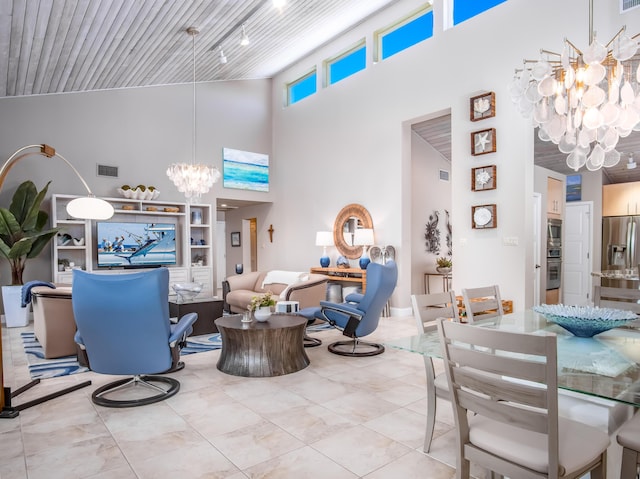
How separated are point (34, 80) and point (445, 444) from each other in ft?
23.7

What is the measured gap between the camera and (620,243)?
8312 mm

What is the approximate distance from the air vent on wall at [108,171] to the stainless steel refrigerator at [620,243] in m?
9.76

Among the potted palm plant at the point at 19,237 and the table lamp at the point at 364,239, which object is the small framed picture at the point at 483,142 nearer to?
the table lamp at the point at 364,239

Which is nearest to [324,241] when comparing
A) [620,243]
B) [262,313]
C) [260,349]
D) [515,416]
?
[262,313]

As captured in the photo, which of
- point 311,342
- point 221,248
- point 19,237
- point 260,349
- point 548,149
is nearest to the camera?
point 260,349

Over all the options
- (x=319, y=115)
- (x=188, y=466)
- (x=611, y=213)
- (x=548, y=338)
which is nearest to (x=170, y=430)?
(x=188, y=466)

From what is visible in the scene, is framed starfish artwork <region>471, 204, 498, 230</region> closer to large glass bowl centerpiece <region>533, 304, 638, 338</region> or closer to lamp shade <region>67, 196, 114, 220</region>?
large glass bowl centerpiece <region>533, 304, 638, 338</region>

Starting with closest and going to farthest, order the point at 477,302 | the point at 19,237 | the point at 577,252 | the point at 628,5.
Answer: the point at 477,302 → the point at 628,5 → the point at 19,237 → the point at 577,252

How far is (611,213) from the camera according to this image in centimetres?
856

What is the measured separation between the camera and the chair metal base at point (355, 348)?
448 cm

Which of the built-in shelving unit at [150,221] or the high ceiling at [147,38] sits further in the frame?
the built-in shelving unit at [150,221]

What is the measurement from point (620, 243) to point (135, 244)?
951cm

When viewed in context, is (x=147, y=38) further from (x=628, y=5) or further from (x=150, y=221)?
(x=628, y=5)

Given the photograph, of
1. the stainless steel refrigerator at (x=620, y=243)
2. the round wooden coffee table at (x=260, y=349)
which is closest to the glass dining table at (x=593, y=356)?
the round wooden coffee table at (x=260, y=349)
